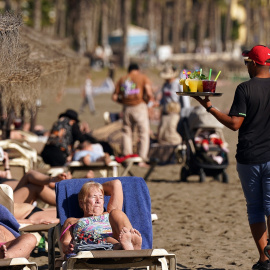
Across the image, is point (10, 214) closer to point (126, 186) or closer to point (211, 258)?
point (126, 186)

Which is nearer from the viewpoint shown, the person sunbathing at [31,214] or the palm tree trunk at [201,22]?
the person sunbathing at [31,214]

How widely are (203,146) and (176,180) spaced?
80cm

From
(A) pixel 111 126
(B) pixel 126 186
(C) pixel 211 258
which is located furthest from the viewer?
(A) pixel 111 126

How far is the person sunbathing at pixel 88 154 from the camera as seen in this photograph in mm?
10016

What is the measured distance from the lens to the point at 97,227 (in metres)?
5.48

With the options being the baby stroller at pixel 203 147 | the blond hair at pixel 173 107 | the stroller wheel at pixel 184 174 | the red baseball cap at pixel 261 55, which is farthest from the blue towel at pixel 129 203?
the blond hair at pixel 173 107

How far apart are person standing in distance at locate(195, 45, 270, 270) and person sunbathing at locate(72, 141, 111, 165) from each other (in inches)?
179

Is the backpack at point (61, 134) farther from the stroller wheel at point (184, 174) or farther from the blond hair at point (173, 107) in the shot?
the blond hair at point (173, 107)

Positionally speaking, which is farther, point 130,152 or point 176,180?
point 130,152

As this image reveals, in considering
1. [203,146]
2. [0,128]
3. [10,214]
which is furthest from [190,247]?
[0,128]

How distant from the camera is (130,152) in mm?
12656

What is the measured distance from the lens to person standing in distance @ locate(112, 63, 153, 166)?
40.8 feet

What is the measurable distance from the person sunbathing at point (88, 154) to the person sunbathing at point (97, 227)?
13.6 ft

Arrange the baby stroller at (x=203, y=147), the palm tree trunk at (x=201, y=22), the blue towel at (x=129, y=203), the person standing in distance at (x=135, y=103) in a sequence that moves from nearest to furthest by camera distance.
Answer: the blue towel at (x=129, y=203)
the baby stroller at (x=203, y=147)
the person standing in distance at (x=135, y=103)
the palm tree trunk at (x=201, y=22)
